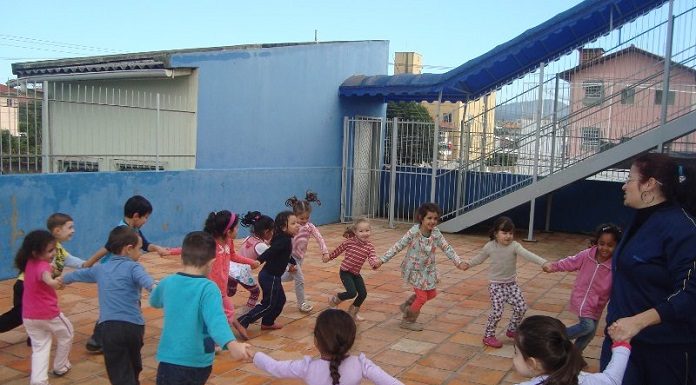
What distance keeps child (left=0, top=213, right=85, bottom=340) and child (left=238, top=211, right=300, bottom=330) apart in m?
1.55

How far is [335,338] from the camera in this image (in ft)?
8.96

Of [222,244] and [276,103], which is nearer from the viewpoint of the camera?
[222,244]

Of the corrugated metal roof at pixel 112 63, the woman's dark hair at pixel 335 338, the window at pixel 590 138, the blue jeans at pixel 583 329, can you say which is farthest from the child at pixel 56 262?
the window at pixel 590 138

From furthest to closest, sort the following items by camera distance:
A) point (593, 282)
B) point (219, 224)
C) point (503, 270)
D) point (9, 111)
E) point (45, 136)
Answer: point (45, 136) < point (9, 111) < point (503, 270) < point (219, 224) < point (593, 282)

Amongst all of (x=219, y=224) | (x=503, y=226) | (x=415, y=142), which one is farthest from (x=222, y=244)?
(x=415, y=142)

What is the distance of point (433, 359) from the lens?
5059 millimetres

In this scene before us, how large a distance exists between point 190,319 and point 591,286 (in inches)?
118

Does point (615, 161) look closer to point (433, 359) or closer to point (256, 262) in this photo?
point (433, 359)

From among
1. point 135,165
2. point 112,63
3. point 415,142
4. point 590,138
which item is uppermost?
point 112,63

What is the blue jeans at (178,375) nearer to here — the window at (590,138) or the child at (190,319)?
the child at (190,319)

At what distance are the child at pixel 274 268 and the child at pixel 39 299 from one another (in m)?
1.75

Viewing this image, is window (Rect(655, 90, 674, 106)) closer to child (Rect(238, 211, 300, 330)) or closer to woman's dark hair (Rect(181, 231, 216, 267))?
child (Rect(238, 211, 300, 330))

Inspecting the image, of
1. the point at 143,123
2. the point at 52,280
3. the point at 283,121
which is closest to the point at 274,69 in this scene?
the point at 283,121

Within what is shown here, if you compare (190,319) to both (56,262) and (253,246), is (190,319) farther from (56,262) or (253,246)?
(253,246)
